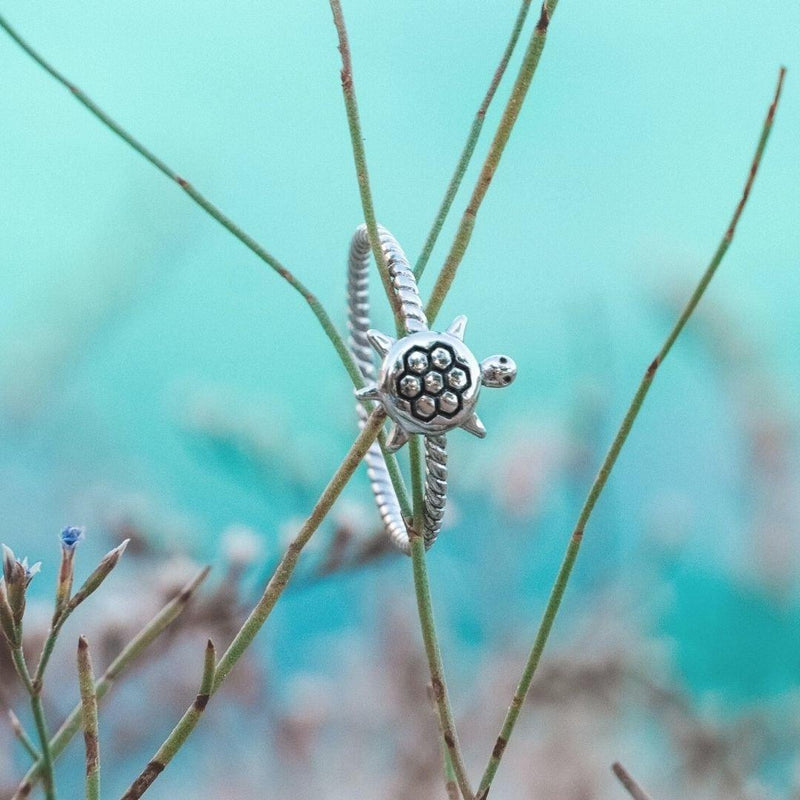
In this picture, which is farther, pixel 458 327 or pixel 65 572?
pixel 458 327

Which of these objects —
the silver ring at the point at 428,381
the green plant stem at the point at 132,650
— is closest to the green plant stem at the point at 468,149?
the silver ring at the point at 428,381

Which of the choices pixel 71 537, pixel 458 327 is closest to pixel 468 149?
pixel 458 327

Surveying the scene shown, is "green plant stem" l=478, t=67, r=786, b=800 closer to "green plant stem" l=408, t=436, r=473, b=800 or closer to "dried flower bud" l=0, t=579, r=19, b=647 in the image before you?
"green plant stem" l=408, t=436, r=473, b=800

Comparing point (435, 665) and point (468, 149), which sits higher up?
point (468, 149)

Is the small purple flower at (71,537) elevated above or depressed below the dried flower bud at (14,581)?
above

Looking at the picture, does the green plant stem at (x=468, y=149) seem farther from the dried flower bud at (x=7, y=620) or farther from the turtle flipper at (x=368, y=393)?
the dried flower bud at (x=7, y=620)

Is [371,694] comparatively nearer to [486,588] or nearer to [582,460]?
[486,588]

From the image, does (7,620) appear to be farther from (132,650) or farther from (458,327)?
(458,327)

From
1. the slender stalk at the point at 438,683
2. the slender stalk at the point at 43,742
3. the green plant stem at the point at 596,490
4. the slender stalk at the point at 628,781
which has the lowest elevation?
the slender stalk at the point at 43,742
